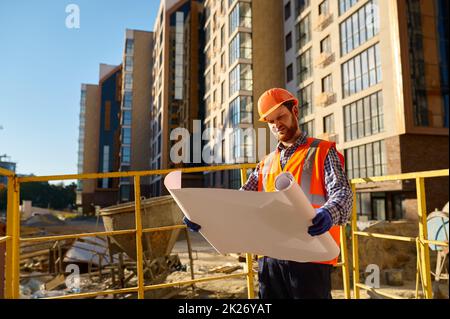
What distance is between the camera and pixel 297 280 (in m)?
1.93

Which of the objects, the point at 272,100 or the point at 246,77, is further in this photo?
the point at 246,77

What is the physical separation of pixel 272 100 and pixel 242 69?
2553 cm

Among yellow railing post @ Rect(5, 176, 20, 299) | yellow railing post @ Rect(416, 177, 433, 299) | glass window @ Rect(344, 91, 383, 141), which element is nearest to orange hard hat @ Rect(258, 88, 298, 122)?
yellow railing post @ Rect(416, 177, 433, 299)

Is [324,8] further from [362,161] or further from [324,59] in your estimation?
[362,161]

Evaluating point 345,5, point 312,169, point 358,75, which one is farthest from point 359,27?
point 312,169

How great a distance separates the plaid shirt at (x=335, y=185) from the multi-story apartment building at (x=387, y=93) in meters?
17.9

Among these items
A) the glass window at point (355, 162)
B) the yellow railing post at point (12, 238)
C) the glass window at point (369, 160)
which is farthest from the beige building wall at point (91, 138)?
the yellow railing post at point (12, 238)

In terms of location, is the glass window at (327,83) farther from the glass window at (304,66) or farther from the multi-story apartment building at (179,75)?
the multi-story apartment building at (179,75)

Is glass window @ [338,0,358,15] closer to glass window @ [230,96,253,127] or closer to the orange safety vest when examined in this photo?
glass window @ [230,96,253,127]

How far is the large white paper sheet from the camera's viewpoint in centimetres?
140

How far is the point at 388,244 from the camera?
40.6ft
